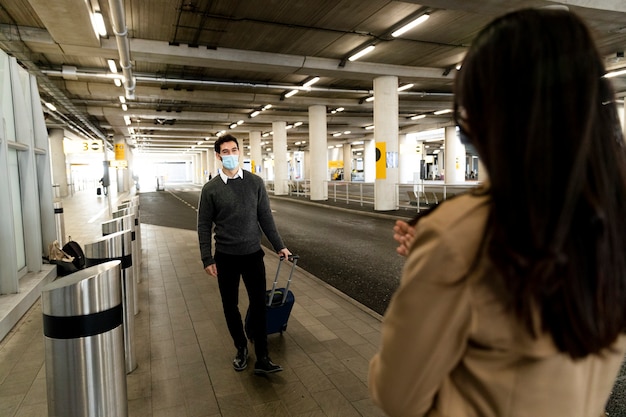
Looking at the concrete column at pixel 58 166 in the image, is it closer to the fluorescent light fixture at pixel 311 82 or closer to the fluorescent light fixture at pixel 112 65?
the fluorescent light fixture at pixel 112 65

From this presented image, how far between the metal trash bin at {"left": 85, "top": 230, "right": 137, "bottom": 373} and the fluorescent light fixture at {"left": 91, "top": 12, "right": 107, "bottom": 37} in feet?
28.2

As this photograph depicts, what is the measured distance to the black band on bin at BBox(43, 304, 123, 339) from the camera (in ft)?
7.32

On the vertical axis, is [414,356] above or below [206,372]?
above

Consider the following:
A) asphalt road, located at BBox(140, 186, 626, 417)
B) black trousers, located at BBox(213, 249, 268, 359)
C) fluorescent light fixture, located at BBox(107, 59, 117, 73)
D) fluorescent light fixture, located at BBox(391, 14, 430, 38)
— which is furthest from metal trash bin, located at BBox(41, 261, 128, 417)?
fluorescent light fixture, located at BBox(107, 59, 117, 73)

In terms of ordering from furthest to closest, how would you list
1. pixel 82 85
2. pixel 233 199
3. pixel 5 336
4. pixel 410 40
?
pixel 82 85 → pixel 410 40 → pixel 5 336 → pixel 233 199

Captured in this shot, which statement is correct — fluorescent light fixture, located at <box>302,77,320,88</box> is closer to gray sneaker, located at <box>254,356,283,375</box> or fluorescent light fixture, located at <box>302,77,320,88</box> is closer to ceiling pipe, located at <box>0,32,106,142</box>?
ceiling pipe, located at <box>0,32,106,142</box>

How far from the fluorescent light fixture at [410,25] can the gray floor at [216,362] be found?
873 centimetres

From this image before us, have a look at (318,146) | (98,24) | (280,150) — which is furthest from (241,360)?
(280,150)

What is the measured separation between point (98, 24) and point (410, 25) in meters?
8.63

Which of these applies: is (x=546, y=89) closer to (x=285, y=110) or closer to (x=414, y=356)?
(x=414, y=356)

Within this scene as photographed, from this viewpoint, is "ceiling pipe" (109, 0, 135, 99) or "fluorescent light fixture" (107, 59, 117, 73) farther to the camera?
"fluorescent light fixture" (107, 59, 117, 73)

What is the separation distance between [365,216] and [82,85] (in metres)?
14.8

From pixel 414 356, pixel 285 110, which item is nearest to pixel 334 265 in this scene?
pixel 414 356

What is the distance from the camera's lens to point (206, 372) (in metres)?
3.93
